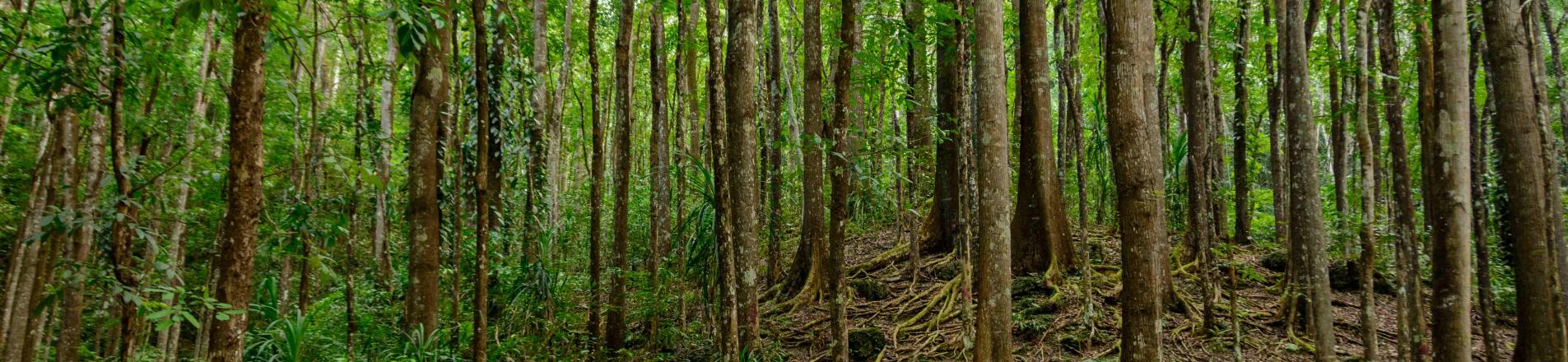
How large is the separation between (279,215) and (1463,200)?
11.1 metres

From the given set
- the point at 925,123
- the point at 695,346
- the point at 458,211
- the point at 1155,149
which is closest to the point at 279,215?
the point at 458,211

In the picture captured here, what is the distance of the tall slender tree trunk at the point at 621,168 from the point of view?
23.8ft

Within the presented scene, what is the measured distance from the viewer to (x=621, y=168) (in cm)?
733

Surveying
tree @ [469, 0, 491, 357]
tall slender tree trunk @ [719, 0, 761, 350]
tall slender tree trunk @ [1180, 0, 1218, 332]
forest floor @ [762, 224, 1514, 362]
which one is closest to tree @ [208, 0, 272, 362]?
tree @ [469, 0, 491, 357]

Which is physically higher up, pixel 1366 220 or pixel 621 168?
pixel 621 168

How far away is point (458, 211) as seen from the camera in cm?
561

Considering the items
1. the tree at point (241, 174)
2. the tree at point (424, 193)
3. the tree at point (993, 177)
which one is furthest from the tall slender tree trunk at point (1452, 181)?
the tree at point (424, 193)

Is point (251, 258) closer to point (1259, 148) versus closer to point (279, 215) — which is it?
point (279, 215)

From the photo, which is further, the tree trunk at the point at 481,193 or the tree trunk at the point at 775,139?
the tree trunk at the point at 775,139

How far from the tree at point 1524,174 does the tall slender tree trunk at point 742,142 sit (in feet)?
17.0

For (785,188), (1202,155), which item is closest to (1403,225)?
(1202,155)

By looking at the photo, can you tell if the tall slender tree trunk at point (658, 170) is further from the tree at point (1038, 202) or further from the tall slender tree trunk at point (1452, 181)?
the tall slender tree trunk at point (1452, 181)

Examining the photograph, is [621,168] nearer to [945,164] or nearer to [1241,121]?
[945,164]

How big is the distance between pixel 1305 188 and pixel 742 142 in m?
4.34
